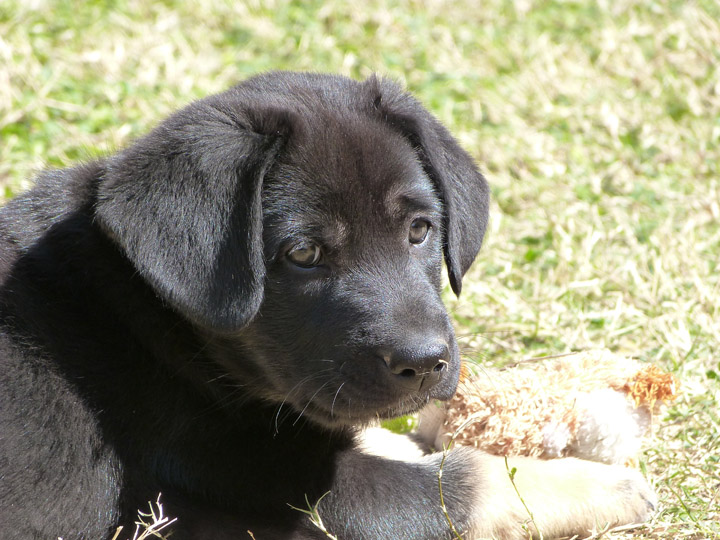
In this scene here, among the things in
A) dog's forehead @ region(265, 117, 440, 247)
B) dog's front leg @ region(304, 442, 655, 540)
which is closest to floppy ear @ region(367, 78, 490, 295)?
dog's forehead @ region(265, 117, 440, 247)

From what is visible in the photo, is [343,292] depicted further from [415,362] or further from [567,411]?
[567,411]

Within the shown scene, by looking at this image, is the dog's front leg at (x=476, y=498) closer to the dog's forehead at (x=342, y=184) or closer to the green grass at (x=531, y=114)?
the green grass at (x=531, y=114)

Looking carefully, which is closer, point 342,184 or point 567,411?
point 342,184

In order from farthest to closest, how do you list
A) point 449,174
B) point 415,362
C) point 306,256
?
point 449,174, point 306,256, point 415,362

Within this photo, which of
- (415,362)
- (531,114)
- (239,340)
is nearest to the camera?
(415,362)

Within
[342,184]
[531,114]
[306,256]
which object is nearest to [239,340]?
[306,256]

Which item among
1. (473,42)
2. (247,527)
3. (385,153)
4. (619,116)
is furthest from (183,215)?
(473,42)

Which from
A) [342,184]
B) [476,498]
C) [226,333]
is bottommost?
[476,498]

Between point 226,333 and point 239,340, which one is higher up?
point 226,333
